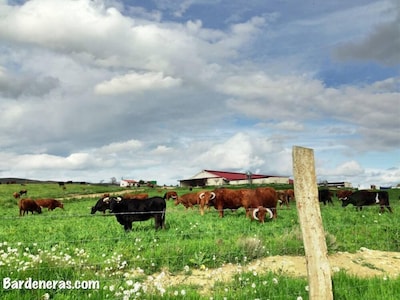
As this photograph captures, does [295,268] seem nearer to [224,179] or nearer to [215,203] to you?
[215,203]

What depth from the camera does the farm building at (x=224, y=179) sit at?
92438 mm

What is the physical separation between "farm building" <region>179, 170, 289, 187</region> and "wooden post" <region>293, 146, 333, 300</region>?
8442cm

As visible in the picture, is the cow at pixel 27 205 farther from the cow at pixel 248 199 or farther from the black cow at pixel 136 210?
the black cow at pixel 136 210

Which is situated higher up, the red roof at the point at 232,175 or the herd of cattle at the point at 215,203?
the red roof at the point at 232,175

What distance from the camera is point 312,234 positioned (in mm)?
6285

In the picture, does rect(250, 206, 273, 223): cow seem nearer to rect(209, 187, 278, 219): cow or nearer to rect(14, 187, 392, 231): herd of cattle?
rect(14, 187, 392, 231): herd of cattle

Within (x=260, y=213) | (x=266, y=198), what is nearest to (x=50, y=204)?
(x=266, y=198)

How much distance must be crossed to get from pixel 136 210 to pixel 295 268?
329 inches

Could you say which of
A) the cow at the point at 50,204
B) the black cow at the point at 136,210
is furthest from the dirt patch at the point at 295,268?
the cow at the point at 50,204

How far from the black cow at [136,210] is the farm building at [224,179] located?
7451cm

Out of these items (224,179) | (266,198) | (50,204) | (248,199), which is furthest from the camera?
(224,179)

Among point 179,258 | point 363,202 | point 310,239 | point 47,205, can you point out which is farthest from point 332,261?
point 47,205

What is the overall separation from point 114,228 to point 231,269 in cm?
862

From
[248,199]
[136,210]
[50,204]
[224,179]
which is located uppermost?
[224,179]
